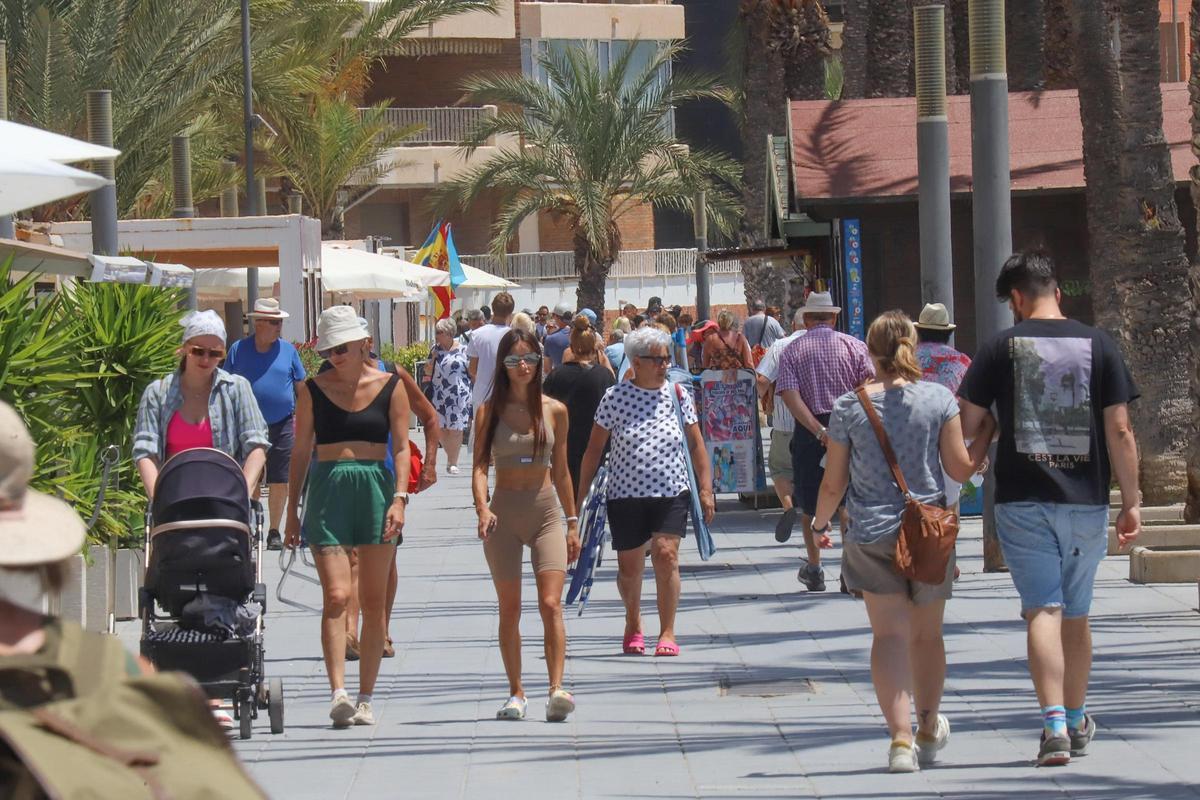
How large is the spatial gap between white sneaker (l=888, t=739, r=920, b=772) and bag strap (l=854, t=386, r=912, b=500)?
88 cm

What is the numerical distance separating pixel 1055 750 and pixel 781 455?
7.10m

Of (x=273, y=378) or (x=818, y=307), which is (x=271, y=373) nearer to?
(x=273, y=378)

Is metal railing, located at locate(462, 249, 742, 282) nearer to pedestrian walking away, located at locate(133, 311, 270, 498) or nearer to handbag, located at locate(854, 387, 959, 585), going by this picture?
pedestrian walking away, located at locate(133, 311, 270, 498)

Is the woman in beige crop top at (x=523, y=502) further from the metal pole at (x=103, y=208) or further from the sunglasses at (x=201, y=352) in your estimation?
the metal pole at (x=103, y=208)

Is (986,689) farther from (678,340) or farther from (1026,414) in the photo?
(678,340)

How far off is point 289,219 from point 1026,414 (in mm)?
13789

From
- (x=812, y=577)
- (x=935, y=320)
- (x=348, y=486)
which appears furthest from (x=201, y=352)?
(x=935, y=320)

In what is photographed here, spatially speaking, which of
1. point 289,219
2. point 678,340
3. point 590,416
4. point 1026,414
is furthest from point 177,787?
point 678,340

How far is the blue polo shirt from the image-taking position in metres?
14.4

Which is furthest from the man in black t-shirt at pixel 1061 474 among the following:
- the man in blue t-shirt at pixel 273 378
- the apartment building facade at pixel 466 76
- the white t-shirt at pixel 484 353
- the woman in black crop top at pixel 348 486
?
the apartment building facade at pixel 466 76

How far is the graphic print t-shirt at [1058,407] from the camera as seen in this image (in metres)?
7.26

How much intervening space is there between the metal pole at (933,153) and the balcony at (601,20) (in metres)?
43.0

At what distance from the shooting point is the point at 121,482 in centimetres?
1205

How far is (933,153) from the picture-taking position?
46.6ft
